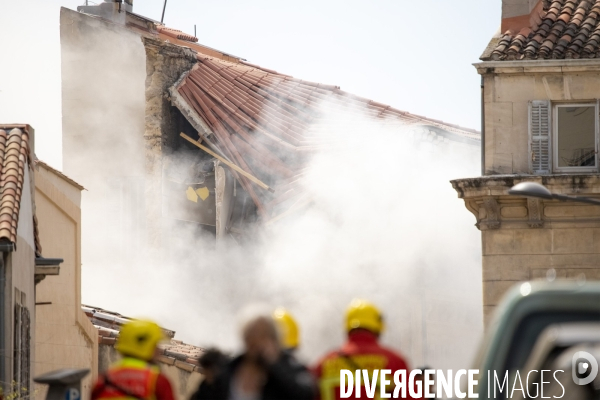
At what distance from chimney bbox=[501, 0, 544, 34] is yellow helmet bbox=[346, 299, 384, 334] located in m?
13.4

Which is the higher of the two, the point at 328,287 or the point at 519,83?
the point at 519,83

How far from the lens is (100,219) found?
97.5 feet

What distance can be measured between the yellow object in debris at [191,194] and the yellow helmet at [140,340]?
2150 centimetres

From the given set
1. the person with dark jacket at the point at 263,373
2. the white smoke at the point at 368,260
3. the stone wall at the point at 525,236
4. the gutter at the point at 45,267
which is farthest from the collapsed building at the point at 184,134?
the person with dark jacket at the point at 263,373

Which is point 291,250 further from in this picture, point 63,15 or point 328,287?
point 63,15

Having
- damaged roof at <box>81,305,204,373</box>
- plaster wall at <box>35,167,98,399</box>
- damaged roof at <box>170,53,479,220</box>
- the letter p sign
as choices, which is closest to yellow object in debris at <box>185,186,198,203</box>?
damaged roof at <box>170,53,479,220</box>

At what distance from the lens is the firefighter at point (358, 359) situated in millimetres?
5621

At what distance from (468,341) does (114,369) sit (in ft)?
58.9

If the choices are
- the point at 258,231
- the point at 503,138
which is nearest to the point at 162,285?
the point at 258,231

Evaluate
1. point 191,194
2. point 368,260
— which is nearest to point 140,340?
point 368,260

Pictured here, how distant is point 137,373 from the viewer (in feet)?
18.8

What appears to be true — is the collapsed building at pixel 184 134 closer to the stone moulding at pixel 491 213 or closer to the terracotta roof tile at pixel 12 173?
the stone moulding at pixel 491 213

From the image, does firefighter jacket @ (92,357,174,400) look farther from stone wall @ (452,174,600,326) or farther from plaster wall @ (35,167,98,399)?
plaster wall @ (35,167,98,399)

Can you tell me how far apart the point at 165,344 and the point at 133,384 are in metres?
15.6
